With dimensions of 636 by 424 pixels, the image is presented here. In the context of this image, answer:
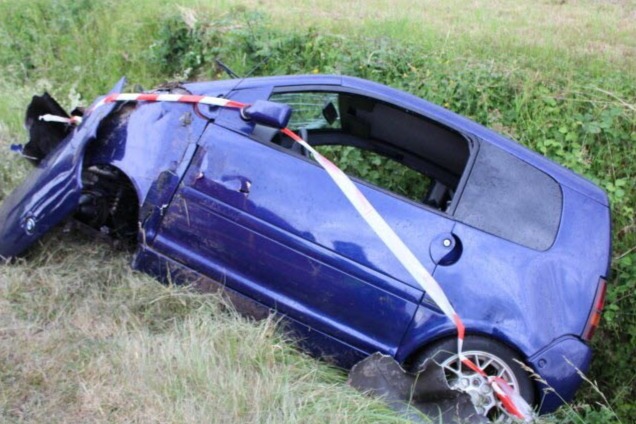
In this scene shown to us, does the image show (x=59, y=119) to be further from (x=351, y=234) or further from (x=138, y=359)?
(x=351, y=234)

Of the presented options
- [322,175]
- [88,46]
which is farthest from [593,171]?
[88,46]

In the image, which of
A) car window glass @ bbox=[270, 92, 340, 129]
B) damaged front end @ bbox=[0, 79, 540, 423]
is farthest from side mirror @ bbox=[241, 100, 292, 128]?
car window glass @ bbox=[270, 92, 340, 129]

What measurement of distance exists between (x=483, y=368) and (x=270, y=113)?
5.67 ft

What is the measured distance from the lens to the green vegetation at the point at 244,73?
348 cm

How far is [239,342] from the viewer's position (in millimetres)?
3816

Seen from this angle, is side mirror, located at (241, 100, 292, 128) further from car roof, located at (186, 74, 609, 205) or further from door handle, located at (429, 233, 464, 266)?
door handle, located at (429, 233, 464, 266)

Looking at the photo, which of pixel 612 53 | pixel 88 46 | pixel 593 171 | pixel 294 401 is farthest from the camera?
pixel 88 46

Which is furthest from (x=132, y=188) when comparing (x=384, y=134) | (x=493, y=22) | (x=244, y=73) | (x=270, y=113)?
(x=493, y=22)

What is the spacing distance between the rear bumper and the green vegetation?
0.49 ft

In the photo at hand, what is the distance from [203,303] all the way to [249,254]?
37 cm

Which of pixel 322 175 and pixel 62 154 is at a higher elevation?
pixel 322 175

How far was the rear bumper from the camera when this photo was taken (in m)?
3.81

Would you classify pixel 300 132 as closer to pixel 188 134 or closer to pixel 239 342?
pixel 188 134

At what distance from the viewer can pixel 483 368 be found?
3.91 metres
